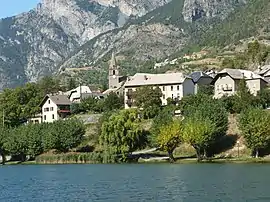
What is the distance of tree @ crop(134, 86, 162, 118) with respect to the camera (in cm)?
13918

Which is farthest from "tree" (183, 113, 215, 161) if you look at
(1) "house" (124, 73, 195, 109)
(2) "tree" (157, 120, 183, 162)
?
(1) "house" (124, 73, 195, 109)

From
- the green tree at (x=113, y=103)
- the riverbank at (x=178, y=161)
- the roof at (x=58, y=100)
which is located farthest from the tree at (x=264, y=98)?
the roof at (x=58, y=100)

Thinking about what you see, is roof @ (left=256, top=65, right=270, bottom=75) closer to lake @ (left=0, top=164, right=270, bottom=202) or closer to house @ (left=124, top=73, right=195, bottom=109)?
house @ (left=124, top=73, right=195, bottom=109)

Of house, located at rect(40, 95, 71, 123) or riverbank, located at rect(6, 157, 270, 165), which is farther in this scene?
house, located at rect(40, 95, 71, 123)

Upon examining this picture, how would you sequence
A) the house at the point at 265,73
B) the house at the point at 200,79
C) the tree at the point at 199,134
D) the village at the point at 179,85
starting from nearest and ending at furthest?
1. the tree at the point at 199,134
2. the village at the point at 179,85
3. the house at the point at 265,73
4. the house at the point at 200,79

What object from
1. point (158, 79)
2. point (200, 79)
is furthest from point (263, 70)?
point (158, 79)

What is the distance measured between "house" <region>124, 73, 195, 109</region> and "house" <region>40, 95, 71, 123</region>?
18.8m

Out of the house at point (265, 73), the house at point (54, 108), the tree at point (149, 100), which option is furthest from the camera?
the house at point (54, 108)

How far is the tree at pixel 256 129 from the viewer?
10131 cm

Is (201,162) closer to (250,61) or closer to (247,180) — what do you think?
(247,180)

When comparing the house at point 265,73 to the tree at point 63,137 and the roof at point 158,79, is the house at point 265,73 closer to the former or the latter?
the roof at point 158,79

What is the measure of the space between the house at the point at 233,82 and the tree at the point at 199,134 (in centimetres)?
4226

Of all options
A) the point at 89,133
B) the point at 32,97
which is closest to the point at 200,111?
the point at 89,133

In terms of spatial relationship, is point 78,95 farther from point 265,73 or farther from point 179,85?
point 265,73
